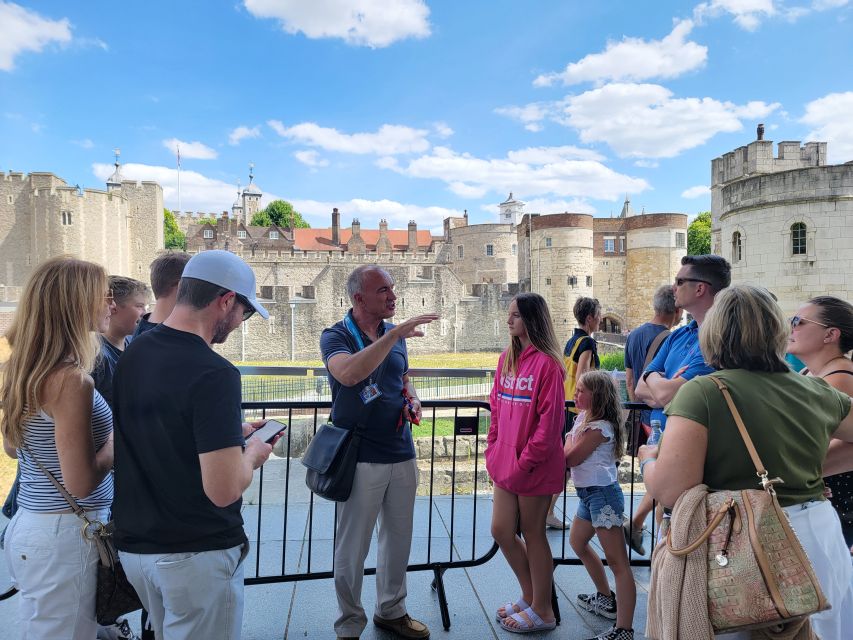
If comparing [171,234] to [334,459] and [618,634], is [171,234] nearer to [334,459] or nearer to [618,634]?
[334,459]

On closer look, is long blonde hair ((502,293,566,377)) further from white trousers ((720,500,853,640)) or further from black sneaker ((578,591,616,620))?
black sneaker ((578,591,616,620))

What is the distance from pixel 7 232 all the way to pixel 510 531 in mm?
59119

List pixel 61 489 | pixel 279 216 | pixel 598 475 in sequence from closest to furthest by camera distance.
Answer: pixel 61 489
pixel 598 475
pixel 279 216

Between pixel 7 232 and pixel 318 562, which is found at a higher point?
pixel 7 232

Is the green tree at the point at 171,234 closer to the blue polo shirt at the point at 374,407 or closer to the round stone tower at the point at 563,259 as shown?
the round stone tower at the point at 563,259

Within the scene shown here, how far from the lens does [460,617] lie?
3398 mm

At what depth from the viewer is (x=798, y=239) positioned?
19.2 metres

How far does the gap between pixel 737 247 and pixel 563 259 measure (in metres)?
25.3

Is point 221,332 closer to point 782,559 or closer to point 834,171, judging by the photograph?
point 782,559

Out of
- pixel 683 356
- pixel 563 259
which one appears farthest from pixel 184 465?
pixel 563 259

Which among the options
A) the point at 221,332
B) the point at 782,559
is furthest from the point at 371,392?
the point at 782,559

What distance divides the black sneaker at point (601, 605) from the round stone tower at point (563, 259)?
42.7 m

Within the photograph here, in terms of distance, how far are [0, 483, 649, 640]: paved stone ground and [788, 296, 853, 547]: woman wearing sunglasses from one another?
1293 mm

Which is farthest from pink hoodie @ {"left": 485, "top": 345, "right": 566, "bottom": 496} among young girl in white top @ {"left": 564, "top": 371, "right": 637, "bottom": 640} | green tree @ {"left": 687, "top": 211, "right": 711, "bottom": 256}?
green tree @ {"left": 687, "top": 211, "right": 711, "bottom": 256}
